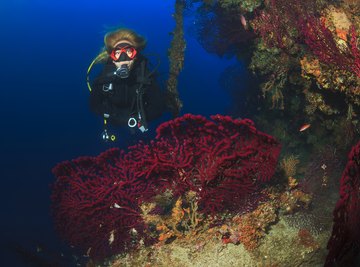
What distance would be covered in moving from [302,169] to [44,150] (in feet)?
60.1

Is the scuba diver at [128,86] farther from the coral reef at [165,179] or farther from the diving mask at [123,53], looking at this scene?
the coral reef at [165,179]

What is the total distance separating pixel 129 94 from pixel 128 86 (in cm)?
18

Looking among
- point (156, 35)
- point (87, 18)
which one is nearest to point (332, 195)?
point (156, 35)

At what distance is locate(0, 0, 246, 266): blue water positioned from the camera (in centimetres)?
1358

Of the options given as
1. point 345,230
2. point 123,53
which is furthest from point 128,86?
point 345,230

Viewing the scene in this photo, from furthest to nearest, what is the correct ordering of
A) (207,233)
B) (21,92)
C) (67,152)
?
(21,92) < (67,152) < (207,233)

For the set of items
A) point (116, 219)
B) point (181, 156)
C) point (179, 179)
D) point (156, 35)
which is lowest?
point (116, 219)

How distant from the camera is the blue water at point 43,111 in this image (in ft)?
44.5

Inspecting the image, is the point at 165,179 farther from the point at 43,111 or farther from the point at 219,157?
the point at 43,111

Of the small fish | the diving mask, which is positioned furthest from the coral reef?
the small fish

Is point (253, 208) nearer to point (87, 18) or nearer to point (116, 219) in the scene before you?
point (116, 219)

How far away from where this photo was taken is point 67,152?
19078 mm

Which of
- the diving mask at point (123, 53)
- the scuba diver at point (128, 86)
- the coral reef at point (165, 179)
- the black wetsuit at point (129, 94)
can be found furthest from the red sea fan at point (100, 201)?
the diving mask at point (123, 53)

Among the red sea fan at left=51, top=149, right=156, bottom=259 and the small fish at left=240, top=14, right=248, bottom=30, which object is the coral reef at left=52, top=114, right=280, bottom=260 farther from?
the small fish at left=240, top=14, right=248, bottom=30
